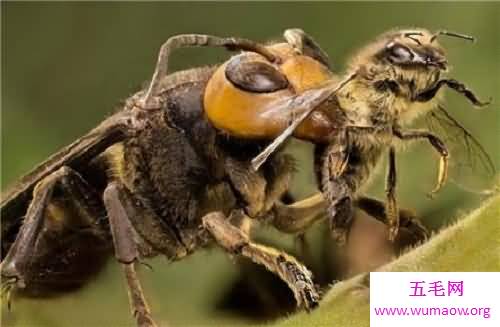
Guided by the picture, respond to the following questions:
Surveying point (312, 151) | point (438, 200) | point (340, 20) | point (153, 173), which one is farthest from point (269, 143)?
point (340, 20)

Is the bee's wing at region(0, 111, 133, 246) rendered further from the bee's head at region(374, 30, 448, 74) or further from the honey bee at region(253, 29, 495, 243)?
the bee's head at region(374, 30, 448, 74)

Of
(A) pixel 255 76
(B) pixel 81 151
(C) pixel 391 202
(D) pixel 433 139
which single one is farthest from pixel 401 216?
(B) pixel 81 151

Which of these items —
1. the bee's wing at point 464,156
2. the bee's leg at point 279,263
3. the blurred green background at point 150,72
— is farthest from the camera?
the blurred green background at point 150,72

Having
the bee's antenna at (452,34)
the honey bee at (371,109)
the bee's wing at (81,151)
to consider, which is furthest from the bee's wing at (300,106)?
the bee's wing at (81,151)

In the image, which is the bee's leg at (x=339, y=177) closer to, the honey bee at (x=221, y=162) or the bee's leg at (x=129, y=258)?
the honey bee at (x=221, y=162)

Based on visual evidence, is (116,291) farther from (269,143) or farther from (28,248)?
(269,143)
